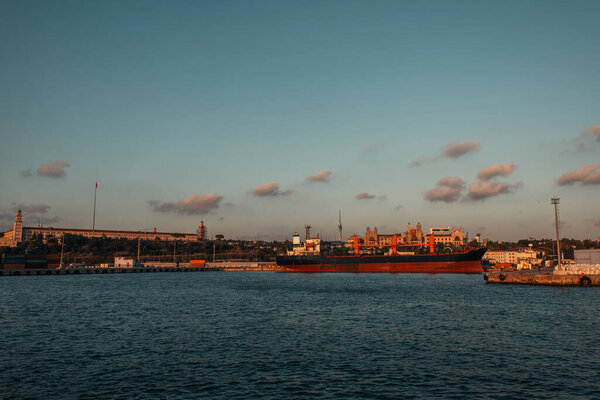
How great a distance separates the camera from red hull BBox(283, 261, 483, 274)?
12238 centimetres

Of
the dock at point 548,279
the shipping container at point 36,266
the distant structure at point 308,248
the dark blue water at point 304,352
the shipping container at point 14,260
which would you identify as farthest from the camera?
the distant structure at point 308,248

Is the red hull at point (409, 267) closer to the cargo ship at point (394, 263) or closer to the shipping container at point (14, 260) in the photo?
the cargo ship at point (394, 263)

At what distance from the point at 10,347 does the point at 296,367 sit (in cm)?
1933

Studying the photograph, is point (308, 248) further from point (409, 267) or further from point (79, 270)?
point (79, 270)

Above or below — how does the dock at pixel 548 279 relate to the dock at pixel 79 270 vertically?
above

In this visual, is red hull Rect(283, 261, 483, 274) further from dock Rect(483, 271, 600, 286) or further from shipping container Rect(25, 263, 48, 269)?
shipping container Rect(25, 263, 48, 269)

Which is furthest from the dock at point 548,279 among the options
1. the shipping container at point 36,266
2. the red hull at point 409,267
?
the shipping container at point 36,266

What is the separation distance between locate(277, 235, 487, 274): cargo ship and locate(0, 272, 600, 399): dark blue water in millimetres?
78055

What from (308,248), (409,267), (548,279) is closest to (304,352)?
(548,279)

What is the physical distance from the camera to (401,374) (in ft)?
70.7

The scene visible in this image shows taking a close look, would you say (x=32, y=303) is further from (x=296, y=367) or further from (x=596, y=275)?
(x=596, y=275)

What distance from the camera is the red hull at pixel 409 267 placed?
12238cm

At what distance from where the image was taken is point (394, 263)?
132 metres

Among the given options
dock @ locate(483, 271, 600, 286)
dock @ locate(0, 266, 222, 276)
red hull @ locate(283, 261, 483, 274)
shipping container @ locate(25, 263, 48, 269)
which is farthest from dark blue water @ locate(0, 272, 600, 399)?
shipping container @ locate(25, 263, 48, 269)
